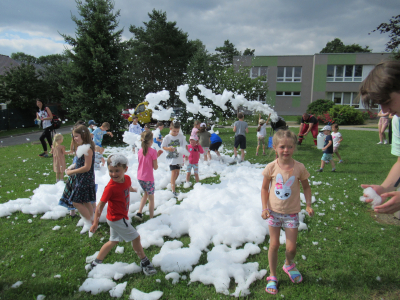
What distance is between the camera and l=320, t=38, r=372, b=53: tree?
6288cm

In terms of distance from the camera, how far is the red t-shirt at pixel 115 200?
320 cm

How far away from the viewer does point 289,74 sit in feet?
118

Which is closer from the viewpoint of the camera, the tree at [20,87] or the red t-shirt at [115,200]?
the red t-shirt at [115,200]

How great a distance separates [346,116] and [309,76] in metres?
13.3

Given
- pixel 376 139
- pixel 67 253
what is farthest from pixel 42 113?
pixel 376 139

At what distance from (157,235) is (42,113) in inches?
347

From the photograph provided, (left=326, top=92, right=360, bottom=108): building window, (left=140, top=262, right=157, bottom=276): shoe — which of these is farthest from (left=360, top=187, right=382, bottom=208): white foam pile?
(left=326, top=92, right=360, bottom=108): building window

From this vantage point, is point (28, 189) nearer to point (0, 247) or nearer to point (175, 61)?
point (0, 247)

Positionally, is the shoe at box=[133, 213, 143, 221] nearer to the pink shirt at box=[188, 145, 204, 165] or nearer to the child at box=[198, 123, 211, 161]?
the pink shirt at box=[188, 145, 204, 165]

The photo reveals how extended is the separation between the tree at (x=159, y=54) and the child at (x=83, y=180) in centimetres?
2848

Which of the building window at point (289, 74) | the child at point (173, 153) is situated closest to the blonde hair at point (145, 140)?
the child at point (173, 153)

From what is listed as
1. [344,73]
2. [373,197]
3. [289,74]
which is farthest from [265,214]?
[344,73]

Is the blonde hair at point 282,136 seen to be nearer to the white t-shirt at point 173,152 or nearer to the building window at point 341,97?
the white t-shirt at point 173,152

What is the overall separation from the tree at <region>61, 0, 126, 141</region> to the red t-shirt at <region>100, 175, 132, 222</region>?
Result: 40.0 ft
